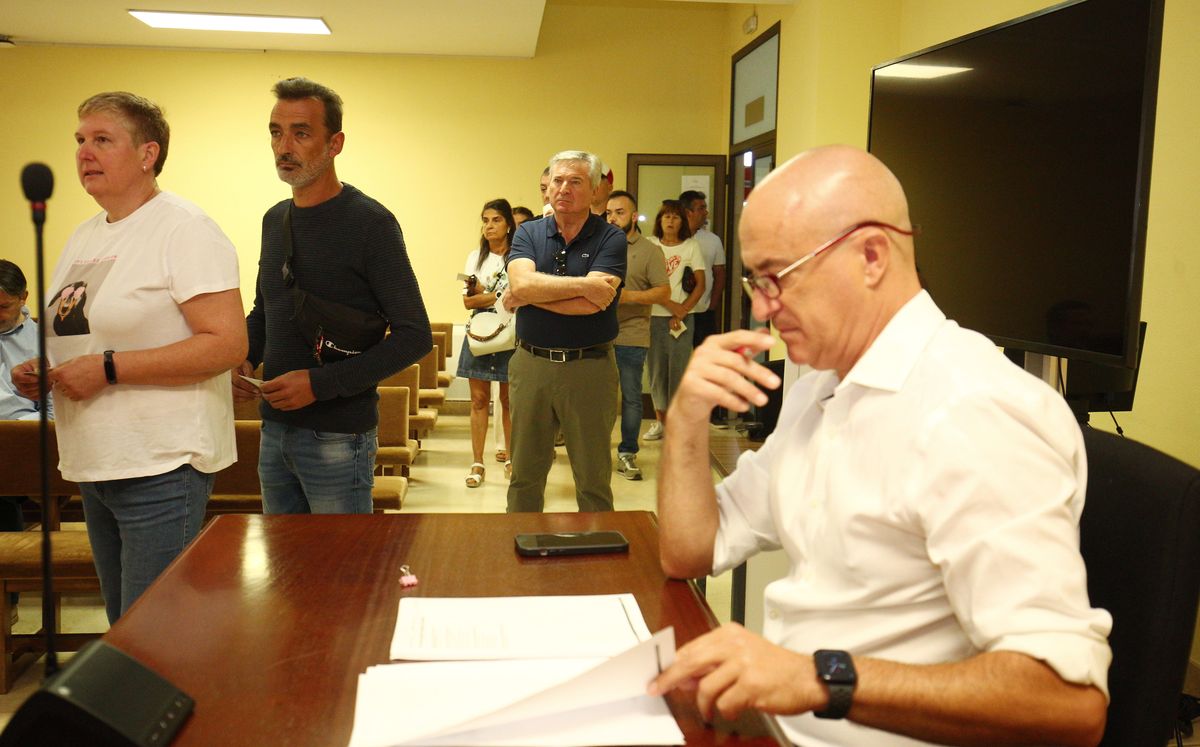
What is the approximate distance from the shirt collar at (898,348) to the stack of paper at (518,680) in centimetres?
42

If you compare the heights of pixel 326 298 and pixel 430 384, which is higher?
pixel 326 298

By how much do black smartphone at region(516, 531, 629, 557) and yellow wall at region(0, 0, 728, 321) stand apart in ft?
22.8

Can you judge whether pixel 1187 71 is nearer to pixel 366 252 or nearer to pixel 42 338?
pixel 366 252

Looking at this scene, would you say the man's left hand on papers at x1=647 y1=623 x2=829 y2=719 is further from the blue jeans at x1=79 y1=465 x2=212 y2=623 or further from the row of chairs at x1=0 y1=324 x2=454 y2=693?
the row of chairs at x1=0 y1=324 x2=454 y2=693

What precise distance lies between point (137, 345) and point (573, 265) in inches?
67.1

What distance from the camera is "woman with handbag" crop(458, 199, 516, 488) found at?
17.6ft

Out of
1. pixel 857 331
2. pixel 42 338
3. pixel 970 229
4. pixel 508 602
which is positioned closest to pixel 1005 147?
pixel 970 229

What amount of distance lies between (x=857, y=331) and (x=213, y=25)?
7.12 meters

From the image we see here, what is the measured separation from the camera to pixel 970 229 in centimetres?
233

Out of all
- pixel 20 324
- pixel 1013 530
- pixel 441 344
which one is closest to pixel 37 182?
pixel 1013 530

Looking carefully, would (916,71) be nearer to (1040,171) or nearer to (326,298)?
(1040,171)

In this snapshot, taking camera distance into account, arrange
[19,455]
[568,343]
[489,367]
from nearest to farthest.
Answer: [19,455] → [568,343] → [489,367]

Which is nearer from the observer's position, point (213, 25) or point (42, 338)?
point (42, 338)

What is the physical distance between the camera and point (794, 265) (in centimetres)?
120
